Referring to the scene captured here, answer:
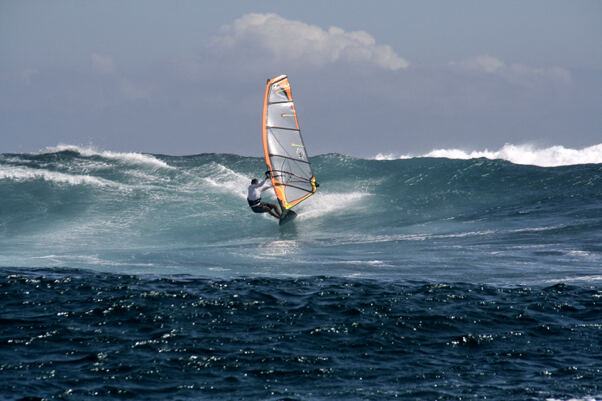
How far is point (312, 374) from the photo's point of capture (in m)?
7.03

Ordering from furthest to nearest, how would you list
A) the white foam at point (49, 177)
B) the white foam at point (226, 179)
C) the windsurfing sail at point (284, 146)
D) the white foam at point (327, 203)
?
the white foam at point (49, 177) → the white foam at point (226, 179) → the white foam at point (327, 203) → the windsurfing sail at point (284, 146)

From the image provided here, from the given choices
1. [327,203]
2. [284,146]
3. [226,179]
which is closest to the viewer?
[284,146]

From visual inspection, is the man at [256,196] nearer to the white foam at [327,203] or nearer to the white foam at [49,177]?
the white foam at [327,203]

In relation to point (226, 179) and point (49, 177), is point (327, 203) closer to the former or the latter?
point (226, 179)

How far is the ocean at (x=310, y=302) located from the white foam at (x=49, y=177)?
10.8 ft

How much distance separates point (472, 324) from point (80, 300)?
5.20 meters

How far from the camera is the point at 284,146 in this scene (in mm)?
20375

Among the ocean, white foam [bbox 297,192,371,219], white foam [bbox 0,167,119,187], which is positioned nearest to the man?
the ocean

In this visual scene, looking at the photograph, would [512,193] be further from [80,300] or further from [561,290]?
[80,300]

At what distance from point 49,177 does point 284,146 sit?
10676mm

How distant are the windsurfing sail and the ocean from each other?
44.0 inches

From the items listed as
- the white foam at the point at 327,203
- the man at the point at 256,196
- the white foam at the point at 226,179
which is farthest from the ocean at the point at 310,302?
the white foam at the point at 226,179

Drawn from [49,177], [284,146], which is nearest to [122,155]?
[49,177]

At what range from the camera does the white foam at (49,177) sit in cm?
2567
